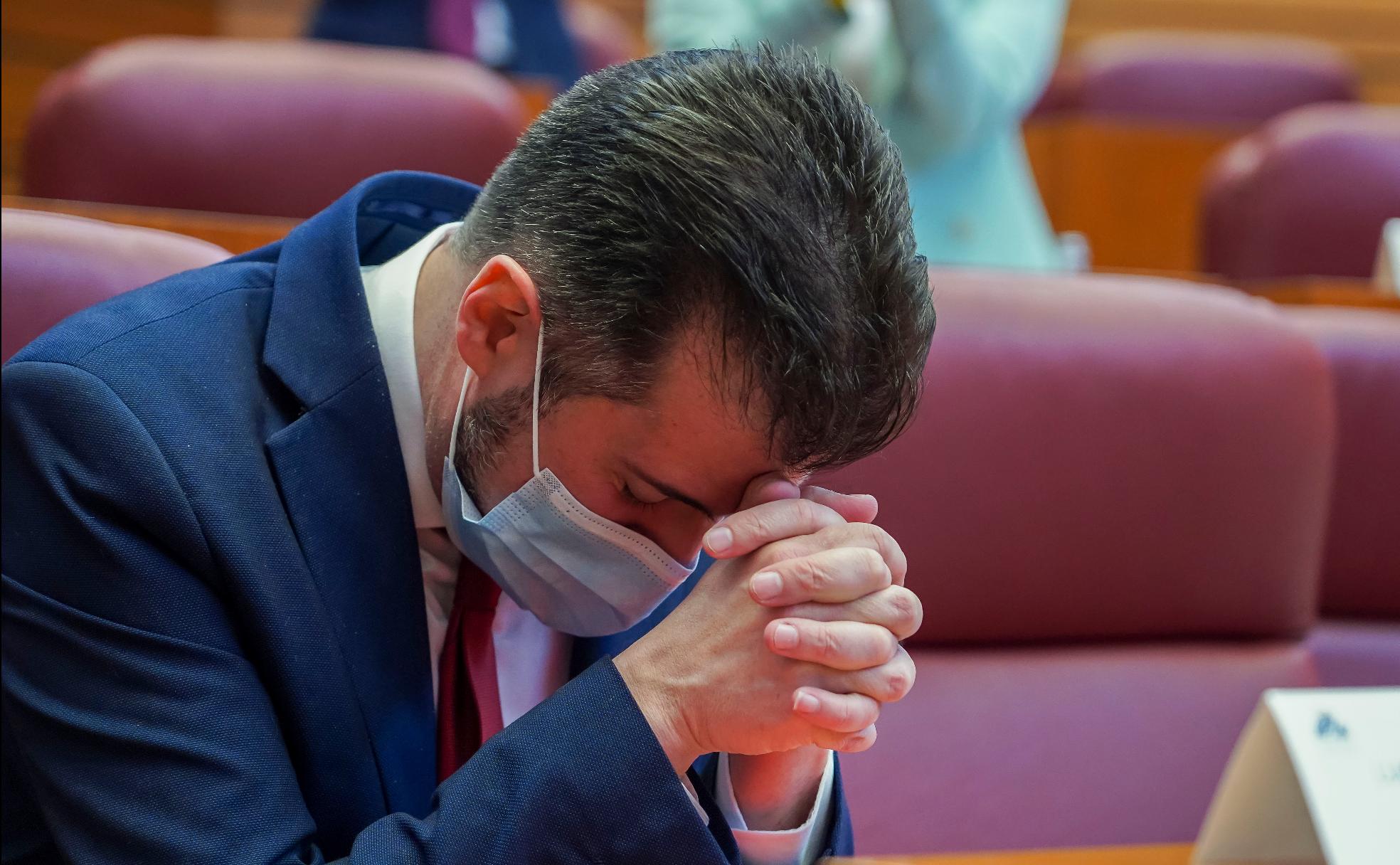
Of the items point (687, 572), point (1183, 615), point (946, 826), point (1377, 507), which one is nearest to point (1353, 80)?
point (1377, 507)

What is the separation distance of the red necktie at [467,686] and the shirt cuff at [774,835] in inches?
4.3

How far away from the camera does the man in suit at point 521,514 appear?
53cm

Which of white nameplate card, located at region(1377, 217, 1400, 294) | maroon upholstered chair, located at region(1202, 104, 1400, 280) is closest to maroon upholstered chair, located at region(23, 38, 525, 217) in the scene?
white nameplate card, located at region(1377, 217, 1400, 294)

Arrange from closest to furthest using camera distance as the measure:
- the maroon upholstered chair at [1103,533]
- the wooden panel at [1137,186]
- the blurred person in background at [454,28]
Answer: the maroon upholstered chair at [1103,533] → the blurred person in background at [454,28] → the wooden panel at [1137,186]

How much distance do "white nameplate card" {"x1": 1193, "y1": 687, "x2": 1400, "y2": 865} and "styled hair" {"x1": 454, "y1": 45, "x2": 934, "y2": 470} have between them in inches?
9.4

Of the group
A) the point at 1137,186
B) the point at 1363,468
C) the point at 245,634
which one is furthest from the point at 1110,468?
the point at 1137,186

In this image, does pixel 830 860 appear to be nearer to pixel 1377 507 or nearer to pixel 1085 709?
pixel 1085 709

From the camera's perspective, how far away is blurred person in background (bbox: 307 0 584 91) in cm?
164

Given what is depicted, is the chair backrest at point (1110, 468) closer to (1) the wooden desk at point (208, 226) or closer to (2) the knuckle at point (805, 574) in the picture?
(2) the knuckle at point (805, 574)

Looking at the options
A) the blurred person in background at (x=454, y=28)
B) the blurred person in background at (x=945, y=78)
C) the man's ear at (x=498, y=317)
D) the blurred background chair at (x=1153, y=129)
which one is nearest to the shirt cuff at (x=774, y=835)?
the man's ear at (x=498, y=317)

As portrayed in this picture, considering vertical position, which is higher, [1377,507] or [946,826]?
[1377,507]

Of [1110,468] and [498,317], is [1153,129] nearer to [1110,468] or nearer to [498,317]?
[1110,468]

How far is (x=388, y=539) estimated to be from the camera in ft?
2.01

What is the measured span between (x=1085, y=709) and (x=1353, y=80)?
6.58ft
